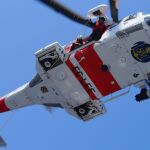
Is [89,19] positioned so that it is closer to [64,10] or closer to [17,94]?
[64,10]

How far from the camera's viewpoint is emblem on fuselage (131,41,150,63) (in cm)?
1923

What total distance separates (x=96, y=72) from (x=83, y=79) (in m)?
0.77

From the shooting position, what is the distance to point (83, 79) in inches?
819

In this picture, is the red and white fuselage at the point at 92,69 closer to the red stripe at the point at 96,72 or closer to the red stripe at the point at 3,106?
the red stripe at the point at 96,72

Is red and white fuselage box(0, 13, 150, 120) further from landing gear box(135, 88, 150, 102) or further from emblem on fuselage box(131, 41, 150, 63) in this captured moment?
landing gear box(135, 88, 150, 102)

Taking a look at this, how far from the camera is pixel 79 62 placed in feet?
67.1

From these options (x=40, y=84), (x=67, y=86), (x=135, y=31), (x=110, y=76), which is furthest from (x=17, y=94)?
(x=135, y=31)

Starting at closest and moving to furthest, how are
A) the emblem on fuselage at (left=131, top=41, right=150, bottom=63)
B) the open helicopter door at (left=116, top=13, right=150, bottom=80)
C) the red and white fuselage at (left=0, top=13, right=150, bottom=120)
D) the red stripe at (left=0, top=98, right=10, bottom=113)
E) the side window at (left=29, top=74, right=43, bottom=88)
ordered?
the open helicopter door at (left=116, top=13, right=150, bottom=80) → the emblem on fuselage at (left=131, top=41, right=150, bottom=63) → the red and white fuselage at (left=0, top=13, right=150, bottom=120) → the side window at (left=29, top=74, right=43, bottom=88) → the red stripe at (left=0, top=98, right=10, bottom=113)

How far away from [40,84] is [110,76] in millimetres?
3641

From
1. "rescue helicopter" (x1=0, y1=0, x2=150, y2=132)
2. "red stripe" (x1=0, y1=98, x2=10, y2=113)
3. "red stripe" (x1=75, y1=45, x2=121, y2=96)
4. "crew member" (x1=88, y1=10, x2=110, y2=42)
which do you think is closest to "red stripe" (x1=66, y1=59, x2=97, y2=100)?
"rescue helicopter" (x1=0, y1=0, x2=150, y2=132)

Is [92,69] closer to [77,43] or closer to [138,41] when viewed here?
[77,43]

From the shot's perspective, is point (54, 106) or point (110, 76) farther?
point (54, 106)

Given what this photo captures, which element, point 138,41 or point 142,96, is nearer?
point 138,41

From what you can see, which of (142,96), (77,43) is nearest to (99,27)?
(77,43)
